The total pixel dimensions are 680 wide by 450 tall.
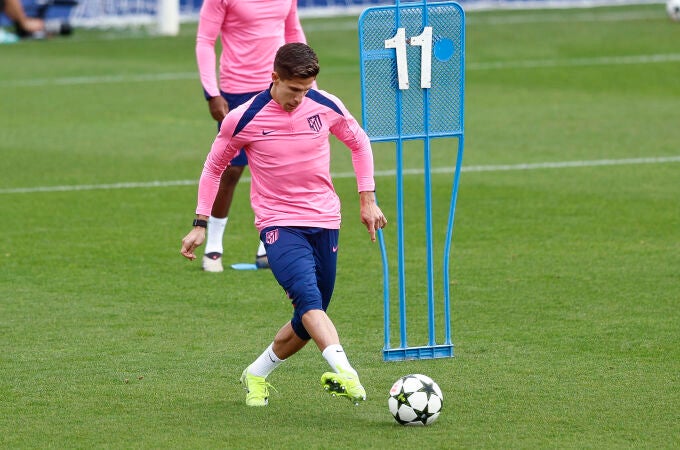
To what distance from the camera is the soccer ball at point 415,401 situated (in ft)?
21.5

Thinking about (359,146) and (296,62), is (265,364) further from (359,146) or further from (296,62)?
(296,62)

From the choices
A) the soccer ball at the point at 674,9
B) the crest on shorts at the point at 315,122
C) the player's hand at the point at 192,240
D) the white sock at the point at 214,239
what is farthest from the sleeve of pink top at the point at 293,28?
the soccer ball at the point at 674,9

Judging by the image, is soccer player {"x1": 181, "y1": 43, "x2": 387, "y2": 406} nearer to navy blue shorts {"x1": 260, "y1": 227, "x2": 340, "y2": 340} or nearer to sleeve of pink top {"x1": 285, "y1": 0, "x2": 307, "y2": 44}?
navy blue shorts {"x1": 260, "y1": 227, "x2": 340, "y2": 340}

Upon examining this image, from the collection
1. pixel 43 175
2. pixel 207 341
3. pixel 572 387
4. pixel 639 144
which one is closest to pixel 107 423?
pixel 207 341

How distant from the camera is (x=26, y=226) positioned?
12.3 m

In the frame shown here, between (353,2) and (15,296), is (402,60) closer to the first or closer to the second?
(15,296)

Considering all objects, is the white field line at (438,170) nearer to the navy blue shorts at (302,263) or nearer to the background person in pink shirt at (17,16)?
the background person in pink shirt at (17,16)

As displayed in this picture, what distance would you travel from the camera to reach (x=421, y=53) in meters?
7.50

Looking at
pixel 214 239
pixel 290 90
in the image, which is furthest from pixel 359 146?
pixel 214 239

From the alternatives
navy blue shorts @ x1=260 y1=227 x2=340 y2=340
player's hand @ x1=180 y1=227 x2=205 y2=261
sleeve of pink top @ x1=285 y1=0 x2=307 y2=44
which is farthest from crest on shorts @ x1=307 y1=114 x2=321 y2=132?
sleeve of pink top @ x1=285 y1=0 x2=307 y2=44

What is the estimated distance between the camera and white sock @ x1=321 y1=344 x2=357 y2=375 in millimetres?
6380

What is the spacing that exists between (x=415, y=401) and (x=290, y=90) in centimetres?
162

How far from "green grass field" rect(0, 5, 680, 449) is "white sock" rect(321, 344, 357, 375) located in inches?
13.3

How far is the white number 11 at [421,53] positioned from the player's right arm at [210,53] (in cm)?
307
